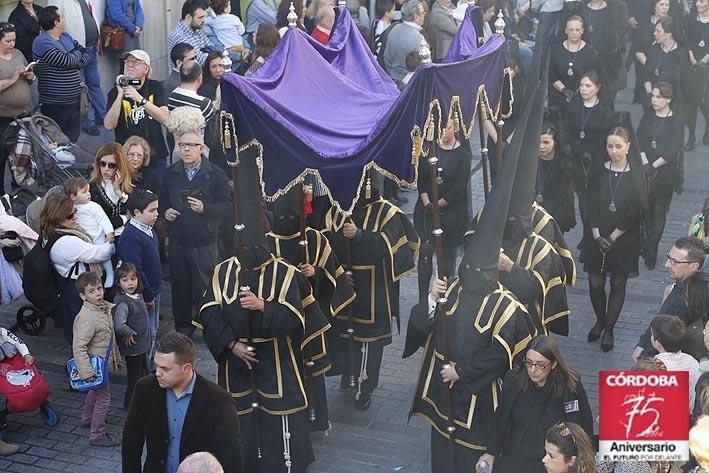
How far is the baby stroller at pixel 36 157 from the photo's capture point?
11.4 m

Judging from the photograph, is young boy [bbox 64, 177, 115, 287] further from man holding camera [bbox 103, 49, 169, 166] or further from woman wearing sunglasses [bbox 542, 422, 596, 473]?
woman wearing sunglasses [bbox 542, 422, 596, 473]

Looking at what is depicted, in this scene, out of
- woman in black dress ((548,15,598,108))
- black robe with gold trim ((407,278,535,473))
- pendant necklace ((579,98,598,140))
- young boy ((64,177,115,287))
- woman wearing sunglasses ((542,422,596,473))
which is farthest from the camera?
woman in black dress ((548,15,598,108))

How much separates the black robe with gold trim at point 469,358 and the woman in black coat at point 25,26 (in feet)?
21.4

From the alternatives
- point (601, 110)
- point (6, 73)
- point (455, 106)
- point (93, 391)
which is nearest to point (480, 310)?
point (455, 106)

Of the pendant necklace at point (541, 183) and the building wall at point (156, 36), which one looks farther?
the building wall at point (156, 36)

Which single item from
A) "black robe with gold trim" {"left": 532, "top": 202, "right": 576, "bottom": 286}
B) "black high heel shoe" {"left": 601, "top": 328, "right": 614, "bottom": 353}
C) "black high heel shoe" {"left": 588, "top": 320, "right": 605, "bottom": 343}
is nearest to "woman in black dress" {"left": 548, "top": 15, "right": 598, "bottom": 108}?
"black high heel shoe" {"left": 588, "top": 320, "right": 605, "bottom": 343}

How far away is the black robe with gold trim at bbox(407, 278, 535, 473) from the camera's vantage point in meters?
7.82

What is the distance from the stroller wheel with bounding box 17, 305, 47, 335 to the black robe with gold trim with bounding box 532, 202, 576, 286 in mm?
4140

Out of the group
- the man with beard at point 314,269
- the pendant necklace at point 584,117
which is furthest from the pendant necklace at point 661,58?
the man with beard at point 314,269

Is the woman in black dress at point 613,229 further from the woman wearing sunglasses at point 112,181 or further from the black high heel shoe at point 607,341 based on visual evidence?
the woman wearing sunglasses at point 112,181

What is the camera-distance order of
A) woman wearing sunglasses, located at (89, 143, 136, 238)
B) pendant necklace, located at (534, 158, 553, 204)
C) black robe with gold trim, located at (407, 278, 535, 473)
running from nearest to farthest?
black robe with gold trim, located at (407, 278, 535, 473)
woman wearing sunglasses, located at (89, 143, 136, 238)
pendant necklace, located at (534, 158, 553, 204)

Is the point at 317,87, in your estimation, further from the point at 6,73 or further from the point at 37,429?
the point at 6,73

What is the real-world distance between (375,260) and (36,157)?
3.78m

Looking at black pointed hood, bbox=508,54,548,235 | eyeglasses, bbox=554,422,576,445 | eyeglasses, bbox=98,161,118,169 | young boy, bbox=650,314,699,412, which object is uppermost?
black pointed hood, bbox=508,54,548,235
